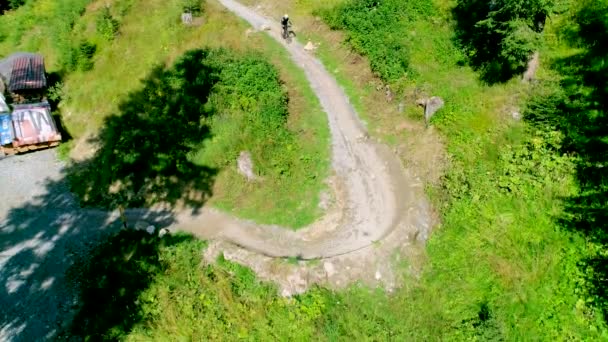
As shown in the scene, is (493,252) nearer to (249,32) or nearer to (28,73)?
(249,32)

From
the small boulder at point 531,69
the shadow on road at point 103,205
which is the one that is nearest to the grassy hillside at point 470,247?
the shadow on road at point 103,205

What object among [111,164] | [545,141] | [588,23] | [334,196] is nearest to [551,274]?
[545,141]

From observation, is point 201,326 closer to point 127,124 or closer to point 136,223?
point 136,223

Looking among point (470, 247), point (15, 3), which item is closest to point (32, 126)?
point (15, 3)

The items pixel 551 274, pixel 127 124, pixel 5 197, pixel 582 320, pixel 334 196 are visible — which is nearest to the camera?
pixel 582 320

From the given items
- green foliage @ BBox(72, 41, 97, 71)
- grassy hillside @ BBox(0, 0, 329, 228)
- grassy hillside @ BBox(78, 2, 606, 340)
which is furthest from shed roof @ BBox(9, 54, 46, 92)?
grassy hillside @ BBox(78, 2, 606, 340)

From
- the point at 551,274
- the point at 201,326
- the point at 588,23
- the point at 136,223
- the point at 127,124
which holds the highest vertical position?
the point at 588,23

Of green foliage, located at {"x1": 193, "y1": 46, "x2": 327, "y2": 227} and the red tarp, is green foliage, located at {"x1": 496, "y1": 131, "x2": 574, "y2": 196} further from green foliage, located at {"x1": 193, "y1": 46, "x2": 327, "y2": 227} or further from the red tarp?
the red tarp
